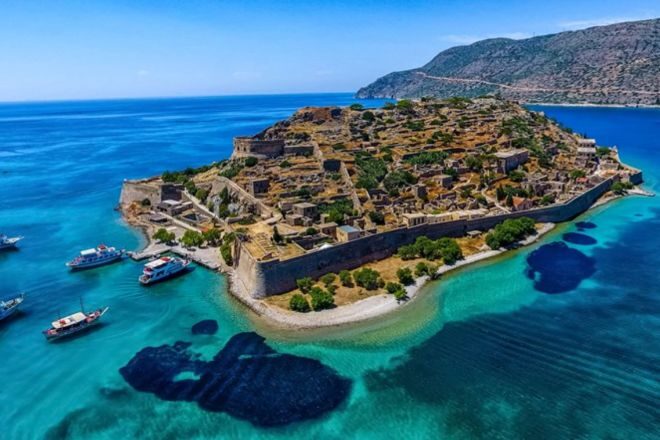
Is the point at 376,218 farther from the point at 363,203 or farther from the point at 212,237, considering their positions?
the point at 212,237

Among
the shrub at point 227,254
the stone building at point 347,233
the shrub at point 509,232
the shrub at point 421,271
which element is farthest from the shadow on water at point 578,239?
the shrub at point 227,254

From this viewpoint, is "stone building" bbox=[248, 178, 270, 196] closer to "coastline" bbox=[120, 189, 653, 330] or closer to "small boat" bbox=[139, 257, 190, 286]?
"small boat" bbox=[139, 257, 190, 286]

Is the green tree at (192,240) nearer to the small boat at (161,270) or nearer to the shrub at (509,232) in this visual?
the small boat at (161,270)

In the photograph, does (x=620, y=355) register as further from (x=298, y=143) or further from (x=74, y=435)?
(x=298, y=143)

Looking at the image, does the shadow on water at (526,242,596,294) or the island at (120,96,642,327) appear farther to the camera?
the shadow on water at (526,242,596,294)

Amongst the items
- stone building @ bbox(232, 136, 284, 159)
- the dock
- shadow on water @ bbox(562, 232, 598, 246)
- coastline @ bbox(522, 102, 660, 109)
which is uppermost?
stone building @ bbox(232, 136, 284, 159)

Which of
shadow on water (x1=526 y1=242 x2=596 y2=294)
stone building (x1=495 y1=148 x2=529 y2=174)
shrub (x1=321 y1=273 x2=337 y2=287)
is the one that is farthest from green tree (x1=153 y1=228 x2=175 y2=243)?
stone building (x1=495 y1=148 x2=529 y2=174)
